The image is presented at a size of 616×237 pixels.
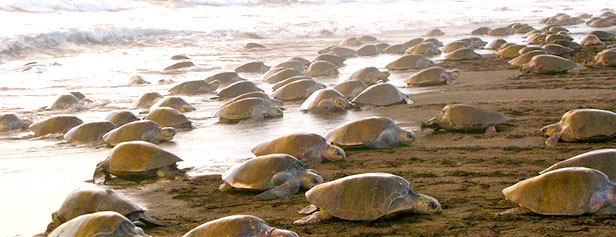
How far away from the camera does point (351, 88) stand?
311 inches

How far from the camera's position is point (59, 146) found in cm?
625

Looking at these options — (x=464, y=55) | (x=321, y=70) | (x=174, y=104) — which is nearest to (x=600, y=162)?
(x=174, y=104)

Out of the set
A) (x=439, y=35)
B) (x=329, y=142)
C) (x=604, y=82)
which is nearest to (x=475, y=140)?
(x=329, y=142)

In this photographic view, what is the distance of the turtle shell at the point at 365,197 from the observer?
11.4 feet

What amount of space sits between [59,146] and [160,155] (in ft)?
5.65

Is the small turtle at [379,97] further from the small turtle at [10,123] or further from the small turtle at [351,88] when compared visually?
the small turtle at [10,123]

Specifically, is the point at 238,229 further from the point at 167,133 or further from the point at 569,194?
the point at 167,133

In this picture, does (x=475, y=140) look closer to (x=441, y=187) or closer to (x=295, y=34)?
(x=441, y=187)

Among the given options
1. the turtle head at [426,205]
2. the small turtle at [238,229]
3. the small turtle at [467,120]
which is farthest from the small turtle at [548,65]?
the small turtle at [238,229]

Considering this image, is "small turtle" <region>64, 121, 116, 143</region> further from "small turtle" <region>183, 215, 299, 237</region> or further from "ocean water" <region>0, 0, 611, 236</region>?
"small turtle" <region>183, 215, 299, 237</region>

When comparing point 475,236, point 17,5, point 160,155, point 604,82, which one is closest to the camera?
point 475,236

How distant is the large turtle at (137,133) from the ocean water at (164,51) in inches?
4.0

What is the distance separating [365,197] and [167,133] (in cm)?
303

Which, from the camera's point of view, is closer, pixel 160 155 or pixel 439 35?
pixel 160 155
